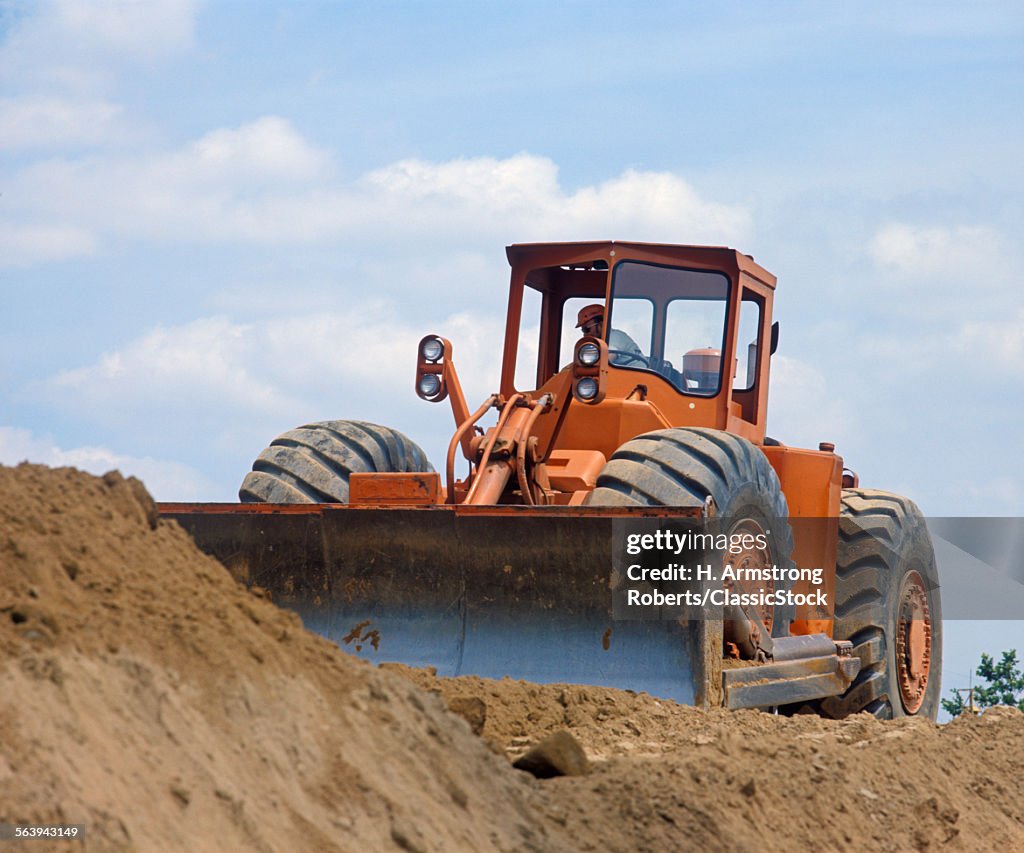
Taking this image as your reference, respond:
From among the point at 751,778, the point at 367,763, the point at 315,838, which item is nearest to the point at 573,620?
the point at 751,778

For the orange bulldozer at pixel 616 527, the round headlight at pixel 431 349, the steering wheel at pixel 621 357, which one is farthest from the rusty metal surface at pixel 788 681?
the round headlight at pixel 431 349

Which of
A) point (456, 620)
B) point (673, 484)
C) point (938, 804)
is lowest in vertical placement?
point (938, 804)

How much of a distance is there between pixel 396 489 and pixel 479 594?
92 cm

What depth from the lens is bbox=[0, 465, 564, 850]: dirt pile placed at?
3.40 meters

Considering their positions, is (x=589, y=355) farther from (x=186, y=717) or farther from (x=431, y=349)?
(x=186, y=717)

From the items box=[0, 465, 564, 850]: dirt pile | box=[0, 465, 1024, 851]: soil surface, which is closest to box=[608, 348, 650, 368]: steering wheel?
box=[0, 465, 1024, 851]: soil surface

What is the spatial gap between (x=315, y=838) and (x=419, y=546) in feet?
11.8

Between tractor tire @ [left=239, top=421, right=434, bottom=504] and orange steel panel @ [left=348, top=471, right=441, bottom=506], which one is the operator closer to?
tractor tire @ [left=239, top=421, right=434, bottom=504]

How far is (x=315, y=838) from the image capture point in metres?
3.71

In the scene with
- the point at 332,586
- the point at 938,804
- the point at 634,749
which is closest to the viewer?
the point at 634,749

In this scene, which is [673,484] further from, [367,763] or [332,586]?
[367,763]

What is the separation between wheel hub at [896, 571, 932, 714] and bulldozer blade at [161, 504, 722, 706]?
3588 millimetres

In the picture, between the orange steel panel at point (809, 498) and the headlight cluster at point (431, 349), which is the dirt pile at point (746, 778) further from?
the headlight cluster at point (431, 349)

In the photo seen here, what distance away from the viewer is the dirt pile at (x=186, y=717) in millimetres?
3402
